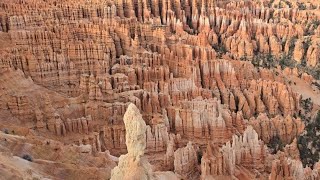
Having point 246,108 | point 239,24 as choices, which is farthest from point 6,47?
point 239,24

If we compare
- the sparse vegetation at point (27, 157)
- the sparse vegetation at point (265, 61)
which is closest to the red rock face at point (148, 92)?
the sparse vegetation at point (265, 61)

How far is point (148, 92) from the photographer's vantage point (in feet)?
84.0

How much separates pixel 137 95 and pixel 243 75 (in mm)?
8970

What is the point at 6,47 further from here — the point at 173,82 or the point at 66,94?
the point at 173,82

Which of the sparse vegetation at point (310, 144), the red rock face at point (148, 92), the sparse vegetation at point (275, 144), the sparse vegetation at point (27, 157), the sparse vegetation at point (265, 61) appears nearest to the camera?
the sparse vegetation at point (27, 157)

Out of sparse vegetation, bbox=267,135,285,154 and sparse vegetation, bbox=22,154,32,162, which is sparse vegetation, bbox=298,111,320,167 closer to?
sparse vegetation, bbox=267,135,285,154

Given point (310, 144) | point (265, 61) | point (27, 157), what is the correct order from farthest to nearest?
point (265, 61) → point (310, 144) → point (27, 157)

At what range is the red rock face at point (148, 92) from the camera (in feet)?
61.9

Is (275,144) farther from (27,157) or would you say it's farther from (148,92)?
(27,157)

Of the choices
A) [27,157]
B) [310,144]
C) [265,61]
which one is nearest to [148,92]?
[310,144]

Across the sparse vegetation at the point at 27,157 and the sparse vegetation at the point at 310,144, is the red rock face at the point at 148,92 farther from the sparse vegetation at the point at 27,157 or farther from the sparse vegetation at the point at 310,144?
the sparse vegetation at the point at 310,144

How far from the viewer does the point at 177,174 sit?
18172mm

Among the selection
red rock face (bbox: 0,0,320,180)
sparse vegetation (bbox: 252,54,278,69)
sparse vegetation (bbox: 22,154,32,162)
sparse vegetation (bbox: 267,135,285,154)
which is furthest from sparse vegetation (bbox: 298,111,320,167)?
sparse vegetation (bbox: 22,154,32,162)

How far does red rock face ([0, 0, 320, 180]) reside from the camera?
1888 centimetres
